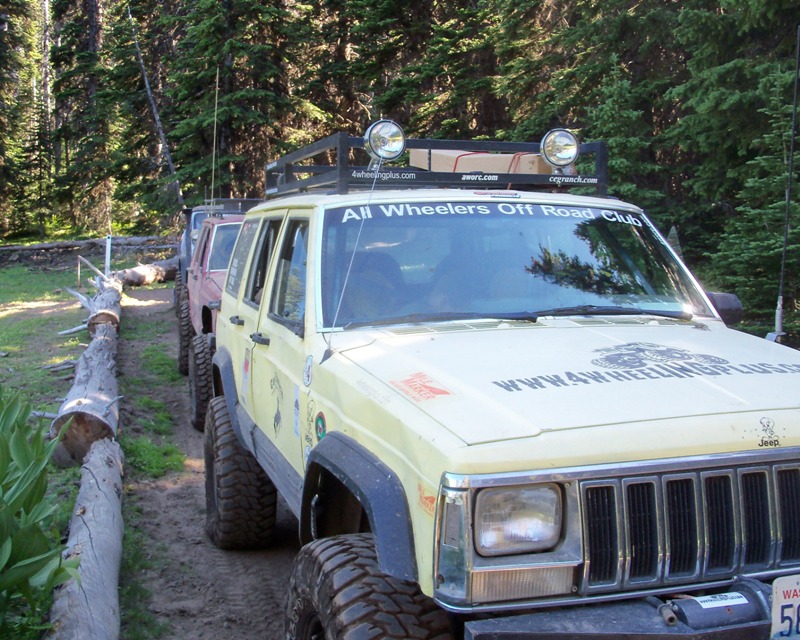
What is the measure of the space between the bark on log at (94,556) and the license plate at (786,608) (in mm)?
2830

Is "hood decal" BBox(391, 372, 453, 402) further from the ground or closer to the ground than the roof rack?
closer to the ground

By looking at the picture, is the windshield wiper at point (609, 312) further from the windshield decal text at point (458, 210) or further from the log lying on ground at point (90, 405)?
the log lying on ground at point (90, 405)

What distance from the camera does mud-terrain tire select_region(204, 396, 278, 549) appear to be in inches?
197

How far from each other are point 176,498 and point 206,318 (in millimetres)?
2927

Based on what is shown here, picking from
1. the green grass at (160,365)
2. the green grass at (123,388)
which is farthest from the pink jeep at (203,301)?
the green grass at (123,388)

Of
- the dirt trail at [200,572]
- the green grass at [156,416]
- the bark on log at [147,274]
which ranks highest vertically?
the dirt trail at [200,572]

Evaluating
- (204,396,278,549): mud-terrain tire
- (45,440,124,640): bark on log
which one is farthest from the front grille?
(204,396,278,549): mud-terrain tire

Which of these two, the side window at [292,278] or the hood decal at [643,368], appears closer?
the hood decal at [643,368]

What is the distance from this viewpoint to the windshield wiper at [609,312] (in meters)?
3.65

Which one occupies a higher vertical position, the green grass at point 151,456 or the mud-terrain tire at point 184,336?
the mud-terrain tire at point 184,336

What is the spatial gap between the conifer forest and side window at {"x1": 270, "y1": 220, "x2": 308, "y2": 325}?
7.30 feet

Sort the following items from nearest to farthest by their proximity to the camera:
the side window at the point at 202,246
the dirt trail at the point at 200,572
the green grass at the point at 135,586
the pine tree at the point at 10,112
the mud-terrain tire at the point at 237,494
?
the green grass at the point at 135,586 → the dirt trail at the point at 200,572 → the mud-terrain tire at the point at 237,494 → the side window at the point at 202,246 → the pine tree at the point at 10,112

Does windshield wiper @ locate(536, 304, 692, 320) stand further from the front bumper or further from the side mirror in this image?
the front bumper

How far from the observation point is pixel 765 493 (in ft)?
8.20
